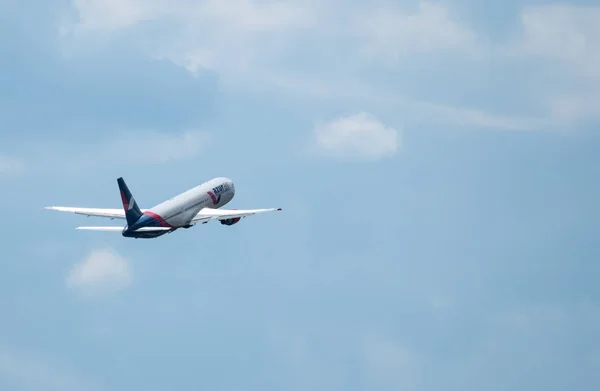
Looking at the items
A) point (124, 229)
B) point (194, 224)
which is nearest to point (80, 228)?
point (124, 229)

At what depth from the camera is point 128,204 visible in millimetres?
184375

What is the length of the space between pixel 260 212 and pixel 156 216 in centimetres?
1819

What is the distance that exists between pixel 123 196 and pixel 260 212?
2525 centimetres

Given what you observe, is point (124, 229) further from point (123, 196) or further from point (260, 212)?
point (260, 212)

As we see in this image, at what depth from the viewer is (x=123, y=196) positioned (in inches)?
7244

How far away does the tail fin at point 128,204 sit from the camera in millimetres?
183625

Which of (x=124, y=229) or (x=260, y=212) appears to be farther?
(x=260, y=212)

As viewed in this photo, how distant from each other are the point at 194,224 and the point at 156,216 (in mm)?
10902

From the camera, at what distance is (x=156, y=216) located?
19012 centimetres

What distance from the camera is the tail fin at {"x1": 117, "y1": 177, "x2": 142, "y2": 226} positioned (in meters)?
184

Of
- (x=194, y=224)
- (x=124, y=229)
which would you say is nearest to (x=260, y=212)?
(x=194, y=224)

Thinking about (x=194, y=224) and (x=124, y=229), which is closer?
(x=124, y=229)

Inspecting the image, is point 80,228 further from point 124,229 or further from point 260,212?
point 260,212

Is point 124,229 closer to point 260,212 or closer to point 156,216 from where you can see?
point 156,216
